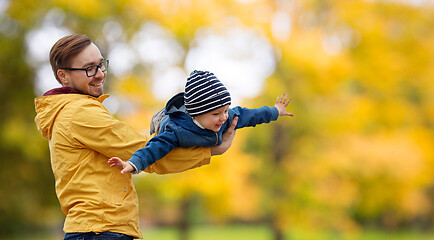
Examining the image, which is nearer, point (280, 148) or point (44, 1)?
point (44, 1)

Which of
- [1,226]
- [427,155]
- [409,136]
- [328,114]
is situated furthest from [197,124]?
[1,226]

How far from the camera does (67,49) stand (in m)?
1.96

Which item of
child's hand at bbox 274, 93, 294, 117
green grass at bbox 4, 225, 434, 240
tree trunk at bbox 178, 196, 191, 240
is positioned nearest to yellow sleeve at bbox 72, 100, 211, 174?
child's hand at bbox 274, 93, 294, 117

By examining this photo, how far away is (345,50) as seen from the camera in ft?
36.7

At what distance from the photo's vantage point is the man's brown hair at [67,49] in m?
1.97

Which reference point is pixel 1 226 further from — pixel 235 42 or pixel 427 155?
pixel 427 155

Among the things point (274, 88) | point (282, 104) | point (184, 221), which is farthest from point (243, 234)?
point (282, 104)

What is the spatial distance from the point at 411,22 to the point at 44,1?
30.6 feet

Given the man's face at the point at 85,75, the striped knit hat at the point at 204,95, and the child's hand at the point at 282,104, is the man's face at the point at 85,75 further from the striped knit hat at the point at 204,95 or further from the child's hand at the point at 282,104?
the child's hand at the point at 282,104

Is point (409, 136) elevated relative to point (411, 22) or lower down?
lower down

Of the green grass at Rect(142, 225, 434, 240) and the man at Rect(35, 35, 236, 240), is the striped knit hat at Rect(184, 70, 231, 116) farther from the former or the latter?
the green grass at Rect(142, 225, 434, 240)

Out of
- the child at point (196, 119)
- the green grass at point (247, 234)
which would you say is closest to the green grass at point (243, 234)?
the green grass at point (247, 234)

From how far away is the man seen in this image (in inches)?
72.6

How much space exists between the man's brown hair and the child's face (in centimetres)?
60
